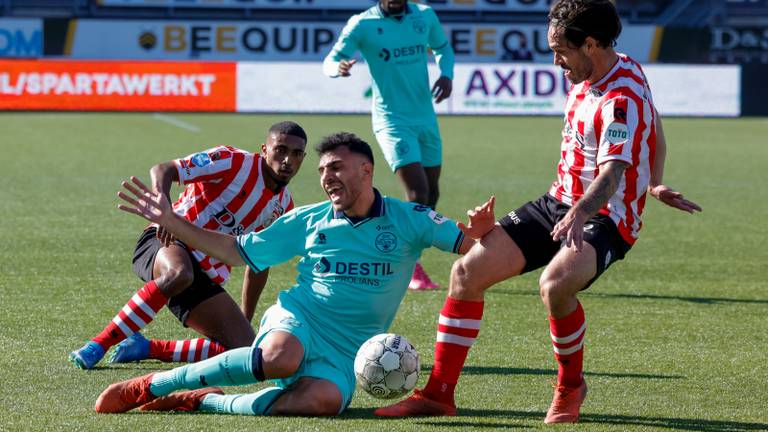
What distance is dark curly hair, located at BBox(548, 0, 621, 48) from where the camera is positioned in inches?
199

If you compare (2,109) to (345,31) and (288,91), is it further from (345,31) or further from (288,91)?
(345,31)

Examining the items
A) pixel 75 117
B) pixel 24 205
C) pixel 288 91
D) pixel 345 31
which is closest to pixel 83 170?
pixel 24 205

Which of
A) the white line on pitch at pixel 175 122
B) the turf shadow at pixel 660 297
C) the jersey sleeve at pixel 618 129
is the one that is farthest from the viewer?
the white line on pitch at pixel 175 122

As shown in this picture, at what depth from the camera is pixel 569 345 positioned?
16.9 feet

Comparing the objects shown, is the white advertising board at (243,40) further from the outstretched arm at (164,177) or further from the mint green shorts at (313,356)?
the mint green shorts at (313,356)

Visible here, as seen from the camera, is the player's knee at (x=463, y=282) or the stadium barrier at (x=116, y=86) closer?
the player's knee at (x=463, y=282)

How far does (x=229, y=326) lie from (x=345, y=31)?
3.67 m

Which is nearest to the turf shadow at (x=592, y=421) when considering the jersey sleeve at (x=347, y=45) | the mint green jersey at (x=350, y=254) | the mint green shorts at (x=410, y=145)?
the mint green jersey at (x=350, y=254)

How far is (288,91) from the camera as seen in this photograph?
26.4 metres

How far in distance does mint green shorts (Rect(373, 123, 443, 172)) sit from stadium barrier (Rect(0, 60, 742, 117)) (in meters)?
16.4

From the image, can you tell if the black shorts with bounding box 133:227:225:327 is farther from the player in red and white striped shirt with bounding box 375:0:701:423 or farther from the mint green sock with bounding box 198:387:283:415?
the player in red and white striped shirt with bounding box 375:0:701:423

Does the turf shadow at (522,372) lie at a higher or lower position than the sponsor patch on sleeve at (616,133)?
lower

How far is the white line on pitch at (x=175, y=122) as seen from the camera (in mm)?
22214

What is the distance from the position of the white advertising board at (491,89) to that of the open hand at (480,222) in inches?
822
